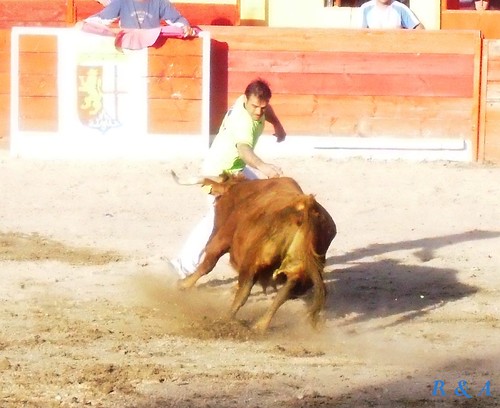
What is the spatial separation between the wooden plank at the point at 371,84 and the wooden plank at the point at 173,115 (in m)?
0.53

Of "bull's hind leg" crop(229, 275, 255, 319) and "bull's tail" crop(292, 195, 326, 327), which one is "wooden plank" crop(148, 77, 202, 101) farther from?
"bull's tail" crop(292, 195, 326, 327)

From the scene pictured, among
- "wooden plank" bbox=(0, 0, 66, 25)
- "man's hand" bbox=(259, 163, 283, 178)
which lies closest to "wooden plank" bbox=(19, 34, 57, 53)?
"wooden plank" bbox=(0, 0, 66, 25)

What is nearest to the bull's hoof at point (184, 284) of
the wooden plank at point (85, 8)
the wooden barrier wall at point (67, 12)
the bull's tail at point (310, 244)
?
the bull's tail at point (310, 244)

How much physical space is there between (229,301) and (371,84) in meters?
4.98

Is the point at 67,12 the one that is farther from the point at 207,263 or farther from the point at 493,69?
the point at 207,263

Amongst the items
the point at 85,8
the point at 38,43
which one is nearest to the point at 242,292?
the point at 38,43

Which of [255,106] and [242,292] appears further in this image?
[255,106]

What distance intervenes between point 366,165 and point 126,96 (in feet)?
6.64

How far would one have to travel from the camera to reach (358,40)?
10.6 m

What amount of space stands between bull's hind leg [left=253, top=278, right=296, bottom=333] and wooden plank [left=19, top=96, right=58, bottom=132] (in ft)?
18.1

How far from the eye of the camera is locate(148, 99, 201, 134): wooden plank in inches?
408

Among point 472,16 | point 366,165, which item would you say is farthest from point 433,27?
point 366,165

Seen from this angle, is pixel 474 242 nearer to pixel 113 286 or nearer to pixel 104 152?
pixel 113 286

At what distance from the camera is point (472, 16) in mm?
12477
